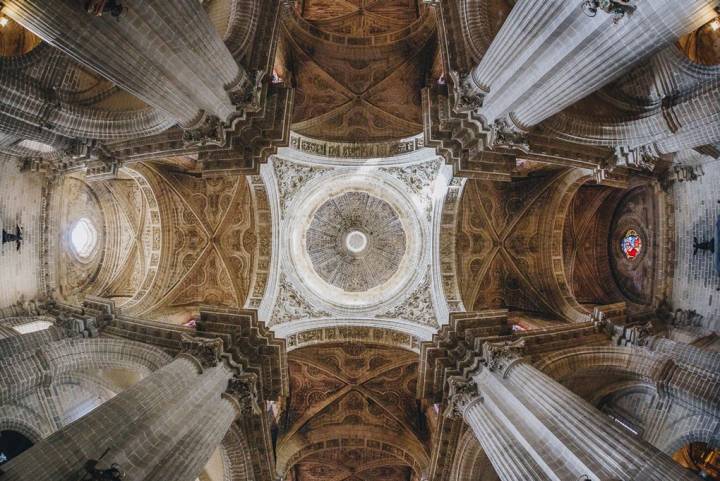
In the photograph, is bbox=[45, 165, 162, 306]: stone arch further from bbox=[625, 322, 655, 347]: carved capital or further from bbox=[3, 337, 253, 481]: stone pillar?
bbox=[625, 322, 655, 347]: carved capital

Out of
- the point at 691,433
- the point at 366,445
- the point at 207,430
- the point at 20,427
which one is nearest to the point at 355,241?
the point at 366,445

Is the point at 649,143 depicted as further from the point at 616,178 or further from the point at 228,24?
the point at 228,24

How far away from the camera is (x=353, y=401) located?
69.3 feet

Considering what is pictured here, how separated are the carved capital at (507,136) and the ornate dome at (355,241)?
8604 mm

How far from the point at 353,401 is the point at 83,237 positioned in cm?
1359

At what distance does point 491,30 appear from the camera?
13781 mm

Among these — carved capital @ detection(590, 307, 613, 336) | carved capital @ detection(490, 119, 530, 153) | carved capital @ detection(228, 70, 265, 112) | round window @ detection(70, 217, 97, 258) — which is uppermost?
carved capital @ detection(228, 70, 265, 112)

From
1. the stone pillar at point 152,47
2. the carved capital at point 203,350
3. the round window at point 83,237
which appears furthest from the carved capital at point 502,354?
the round window at point 83,237

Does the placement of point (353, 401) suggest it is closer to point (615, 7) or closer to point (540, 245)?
point (540, 245)

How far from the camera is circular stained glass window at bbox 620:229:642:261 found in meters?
17.2

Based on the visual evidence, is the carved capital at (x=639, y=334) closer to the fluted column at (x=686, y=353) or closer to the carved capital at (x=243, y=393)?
the fluted column at (x=686, y=353)

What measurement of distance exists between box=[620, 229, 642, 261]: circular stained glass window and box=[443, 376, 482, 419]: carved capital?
9.41 meters

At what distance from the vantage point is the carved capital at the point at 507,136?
1166cm

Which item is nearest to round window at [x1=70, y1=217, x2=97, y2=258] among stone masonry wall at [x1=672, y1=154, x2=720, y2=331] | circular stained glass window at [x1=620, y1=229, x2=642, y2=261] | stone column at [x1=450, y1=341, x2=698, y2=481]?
stone column at [x1=450, y1=341, x2=698, y2=481]
